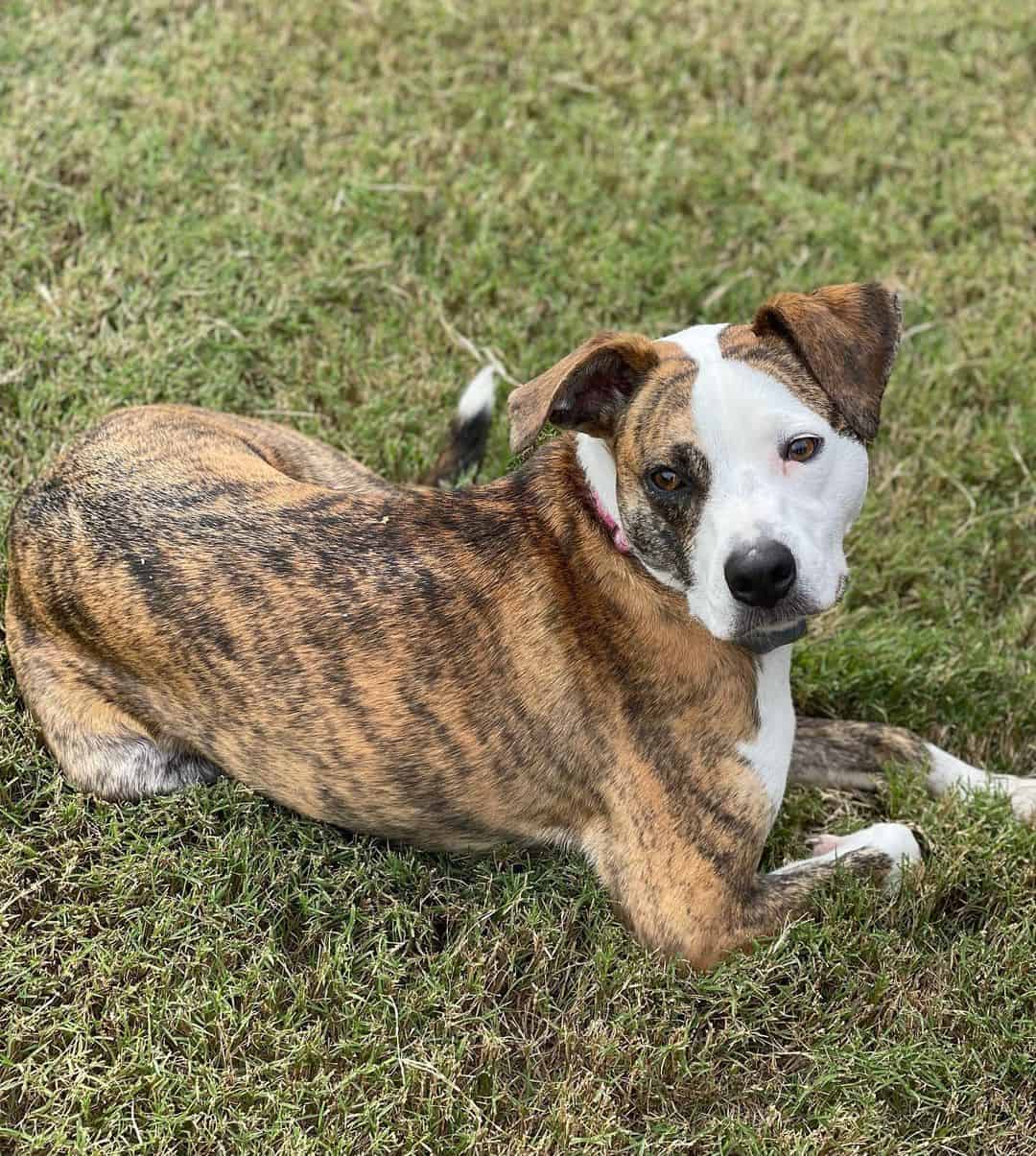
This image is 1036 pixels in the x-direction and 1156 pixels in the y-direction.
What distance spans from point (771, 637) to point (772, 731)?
37 centimetres

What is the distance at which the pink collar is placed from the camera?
155 inches

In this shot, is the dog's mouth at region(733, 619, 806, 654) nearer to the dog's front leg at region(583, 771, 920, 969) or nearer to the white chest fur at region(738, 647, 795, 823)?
the white chest fur at region(738, 647, 795, 823)

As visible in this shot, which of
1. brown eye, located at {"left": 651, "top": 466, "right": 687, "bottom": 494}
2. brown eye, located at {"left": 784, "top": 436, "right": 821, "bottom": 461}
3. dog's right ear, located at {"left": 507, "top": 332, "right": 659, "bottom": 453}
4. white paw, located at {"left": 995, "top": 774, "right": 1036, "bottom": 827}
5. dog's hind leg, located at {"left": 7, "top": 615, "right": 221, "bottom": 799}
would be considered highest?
dog's right ear, located at {"left": 507, "top": 332, "right": 659, "bottom": 453}

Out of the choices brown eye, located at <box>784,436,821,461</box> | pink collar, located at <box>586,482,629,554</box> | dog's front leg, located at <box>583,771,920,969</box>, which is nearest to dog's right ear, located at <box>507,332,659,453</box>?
pink collar, located at <box>586,482,629,554</box>

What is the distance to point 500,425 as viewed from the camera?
5.70 m

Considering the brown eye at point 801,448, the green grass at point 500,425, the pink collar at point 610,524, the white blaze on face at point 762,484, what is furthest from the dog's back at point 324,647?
the brown eye at point 801,448

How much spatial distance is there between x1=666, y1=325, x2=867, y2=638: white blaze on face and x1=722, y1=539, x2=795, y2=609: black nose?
21mm

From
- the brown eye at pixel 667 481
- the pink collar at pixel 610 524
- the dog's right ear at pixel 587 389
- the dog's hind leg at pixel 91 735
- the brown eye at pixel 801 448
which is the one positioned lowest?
the dog's hind leg at pixel 91 735

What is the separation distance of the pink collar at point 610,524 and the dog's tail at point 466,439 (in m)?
1.50

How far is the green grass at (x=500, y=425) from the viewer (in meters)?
3.96

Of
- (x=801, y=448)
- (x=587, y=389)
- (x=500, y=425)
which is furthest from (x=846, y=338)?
(x=500, y=425)

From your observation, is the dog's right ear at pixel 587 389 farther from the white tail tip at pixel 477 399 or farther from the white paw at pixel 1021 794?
the white paw at pixel 1021 794

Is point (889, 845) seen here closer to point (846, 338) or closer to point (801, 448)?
point (801, 448)

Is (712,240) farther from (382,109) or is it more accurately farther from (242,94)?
(242,94)
